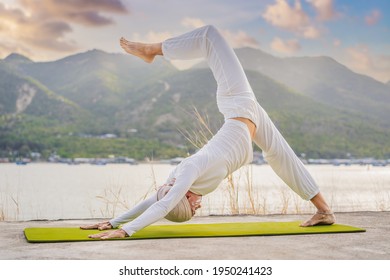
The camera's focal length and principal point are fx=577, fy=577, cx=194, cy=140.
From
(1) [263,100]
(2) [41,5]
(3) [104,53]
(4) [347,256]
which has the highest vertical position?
(2) [41,5]

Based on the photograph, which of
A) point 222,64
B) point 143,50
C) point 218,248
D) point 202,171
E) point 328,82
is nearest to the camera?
point 218,248

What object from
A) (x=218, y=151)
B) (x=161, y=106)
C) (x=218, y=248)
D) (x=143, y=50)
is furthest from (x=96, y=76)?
(x=218, y=248)

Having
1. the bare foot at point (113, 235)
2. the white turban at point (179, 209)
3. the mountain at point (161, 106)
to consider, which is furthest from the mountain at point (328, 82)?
the bare foot at point (113, 235)

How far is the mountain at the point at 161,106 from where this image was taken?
137 feet

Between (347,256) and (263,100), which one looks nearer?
(347,256)

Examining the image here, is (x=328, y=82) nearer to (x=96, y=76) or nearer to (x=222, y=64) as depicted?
(x=96, y=76)

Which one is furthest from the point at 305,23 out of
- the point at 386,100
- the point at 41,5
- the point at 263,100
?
the point at 41,5

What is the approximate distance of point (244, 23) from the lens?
2197 inches

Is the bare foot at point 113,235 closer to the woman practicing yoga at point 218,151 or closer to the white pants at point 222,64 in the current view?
the woman practicing yoga at point 218,151

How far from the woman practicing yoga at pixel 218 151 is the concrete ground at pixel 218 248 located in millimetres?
184

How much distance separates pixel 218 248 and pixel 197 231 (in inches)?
27.8

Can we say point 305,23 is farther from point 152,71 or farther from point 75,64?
point 75,64

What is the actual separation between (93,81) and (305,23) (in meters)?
20.7

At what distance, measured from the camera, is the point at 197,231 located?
3889mm
